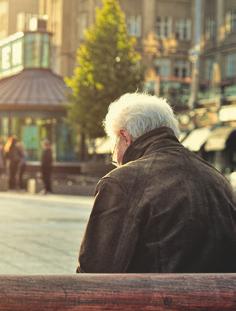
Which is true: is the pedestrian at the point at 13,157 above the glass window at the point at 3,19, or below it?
below

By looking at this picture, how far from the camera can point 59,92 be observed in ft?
151

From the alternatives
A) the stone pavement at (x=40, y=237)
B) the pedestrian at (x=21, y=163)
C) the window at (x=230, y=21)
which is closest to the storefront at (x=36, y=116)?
the pedestrian at (x=21, y=163)

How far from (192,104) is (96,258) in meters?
47.9

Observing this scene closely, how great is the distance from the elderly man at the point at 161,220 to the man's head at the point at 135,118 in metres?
0.15

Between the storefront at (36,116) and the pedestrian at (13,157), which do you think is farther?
the storefront at (36,116)

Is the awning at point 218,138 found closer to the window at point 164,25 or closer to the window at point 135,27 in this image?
the window at point 135,27

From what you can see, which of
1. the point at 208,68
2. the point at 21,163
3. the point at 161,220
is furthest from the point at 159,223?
the point at 208,68

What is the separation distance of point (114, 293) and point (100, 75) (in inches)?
1397

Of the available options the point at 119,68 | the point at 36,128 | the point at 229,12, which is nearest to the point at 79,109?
the point at 119,68

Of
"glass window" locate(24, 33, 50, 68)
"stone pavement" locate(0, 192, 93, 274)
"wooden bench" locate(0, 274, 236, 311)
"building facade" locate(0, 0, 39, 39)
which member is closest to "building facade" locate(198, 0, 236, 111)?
"glass window" locate(24, 33, 50, 68)

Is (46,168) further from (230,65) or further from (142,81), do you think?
(230,65)

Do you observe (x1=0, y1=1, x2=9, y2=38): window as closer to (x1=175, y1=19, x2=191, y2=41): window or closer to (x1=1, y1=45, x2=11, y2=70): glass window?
(x1=175, y1=19, x2=191, y2=41): window

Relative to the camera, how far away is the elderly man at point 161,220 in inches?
144

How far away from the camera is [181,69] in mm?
75375
